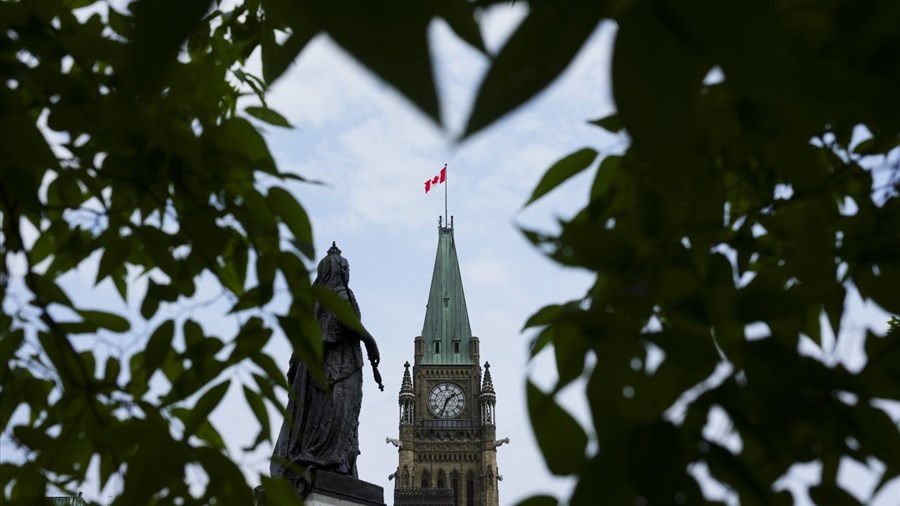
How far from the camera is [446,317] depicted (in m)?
73.2

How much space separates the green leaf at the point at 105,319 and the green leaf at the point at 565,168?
2.12ft

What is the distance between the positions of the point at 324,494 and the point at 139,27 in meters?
7.13

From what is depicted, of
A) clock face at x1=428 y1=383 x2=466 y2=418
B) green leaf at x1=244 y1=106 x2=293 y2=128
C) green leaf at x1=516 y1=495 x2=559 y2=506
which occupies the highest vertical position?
clock face at x1=428 y1=383 x2=466 y2=418

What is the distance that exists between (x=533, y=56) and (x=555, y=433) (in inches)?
14.8

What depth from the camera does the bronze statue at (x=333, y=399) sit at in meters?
7.74

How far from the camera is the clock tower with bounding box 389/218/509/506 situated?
6681 cm

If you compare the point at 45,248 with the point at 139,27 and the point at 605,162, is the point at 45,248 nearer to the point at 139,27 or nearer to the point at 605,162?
the point at 605,162

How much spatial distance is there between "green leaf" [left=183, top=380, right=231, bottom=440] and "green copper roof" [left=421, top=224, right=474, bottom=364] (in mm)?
70787

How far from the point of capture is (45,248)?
4.55 ft

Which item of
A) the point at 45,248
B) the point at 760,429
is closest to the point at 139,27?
the point at 760,429

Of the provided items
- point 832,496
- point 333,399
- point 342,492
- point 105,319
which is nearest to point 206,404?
point 105,319

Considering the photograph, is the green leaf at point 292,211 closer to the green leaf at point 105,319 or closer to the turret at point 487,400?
the green leaf at point 105,319

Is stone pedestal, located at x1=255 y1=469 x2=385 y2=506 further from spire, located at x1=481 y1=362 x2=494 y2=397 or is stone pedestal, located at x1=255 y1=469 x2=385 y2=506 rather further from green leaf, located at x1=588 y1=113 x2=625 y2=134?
spire, located at x1=481 y1=362 x2=494 y2=397

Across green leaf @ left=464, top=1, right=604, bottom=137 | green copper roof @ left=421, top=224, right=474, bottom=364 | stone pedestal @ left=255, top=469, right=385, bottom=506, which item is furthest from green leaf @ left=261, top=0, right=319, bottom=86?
green copper roof @ left=421, top=224, right=474, bottom=364
